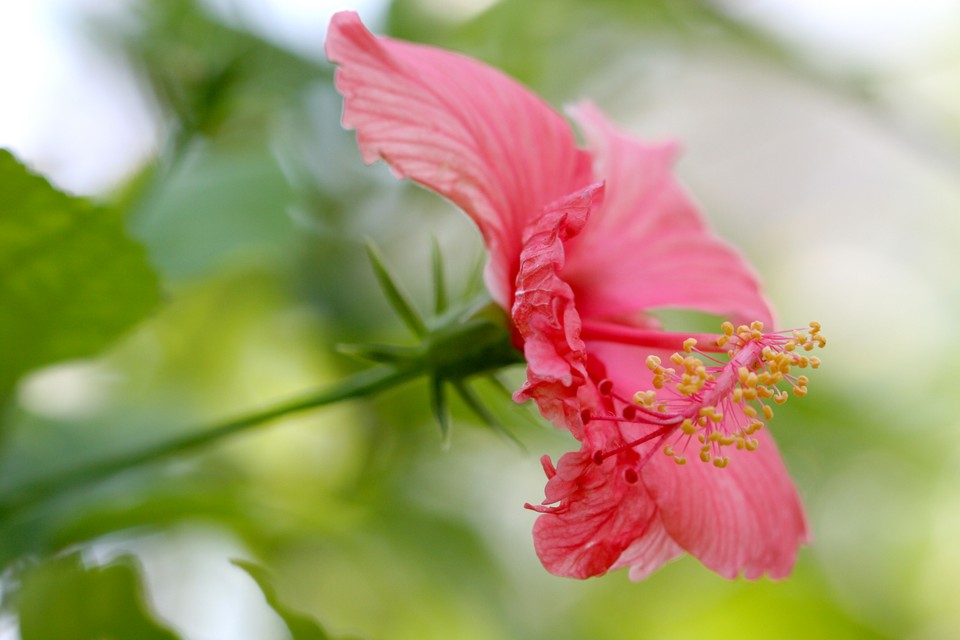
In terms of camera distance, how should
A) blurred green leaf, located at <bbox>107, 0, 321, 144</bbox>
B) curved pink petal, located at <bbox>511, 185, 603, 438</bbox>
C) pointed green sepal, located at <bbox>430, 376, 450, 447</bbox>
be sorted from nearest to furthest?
curved pink petal, located at <bbox>511, 185, 603, 438</bbox>, pointed green sepal, located at <bbox>430, 376, 450, 447</bbox>, blurred green leaf, located at <bbox>107, 0, 321, 144</bbox>

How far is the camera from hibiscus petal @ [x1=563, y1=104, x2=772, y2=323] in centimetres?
91

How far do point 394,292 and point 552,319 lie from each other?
179mm

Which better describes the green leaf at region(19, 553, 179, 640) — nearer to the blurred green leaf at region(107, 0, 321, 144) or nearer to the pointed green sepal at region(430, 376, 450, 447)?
the pointed green sepal at region(430, 376, 450, 447)

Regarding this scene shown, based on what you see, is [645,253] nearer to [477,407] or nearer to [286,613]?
[477,407]

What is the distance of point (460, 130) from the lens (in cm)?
78

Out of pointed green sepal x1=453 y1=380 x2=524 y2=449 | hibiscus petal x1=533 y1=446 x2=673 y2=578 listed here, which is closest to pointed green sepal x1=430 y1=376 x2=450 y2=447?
pointed green sepal x1=453 y1=380 x2=524 y2=449

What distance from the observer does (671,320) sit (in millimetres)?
1663

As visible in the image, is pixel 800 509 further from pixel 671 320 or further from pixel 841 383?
pixel 841 383

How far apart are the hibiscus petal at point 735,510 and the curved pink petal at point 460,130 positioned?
0.64 ft

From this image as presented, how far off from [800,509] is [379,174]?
902 mm

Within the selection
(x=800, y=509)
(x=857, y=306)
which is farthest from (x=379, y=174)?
(x=857, y=306)

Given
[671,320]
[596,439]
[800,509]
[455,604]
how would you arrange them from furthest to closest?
[671,320] < [455,604] < [800,509] < [596,439]

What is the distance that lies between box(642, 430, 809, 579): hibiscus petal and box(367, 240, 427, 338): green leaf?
23 centimetres

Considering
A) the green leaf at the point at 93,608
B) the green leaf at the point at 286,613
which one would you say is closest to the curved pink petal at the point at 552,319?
the green leaf at the point at 286,613
